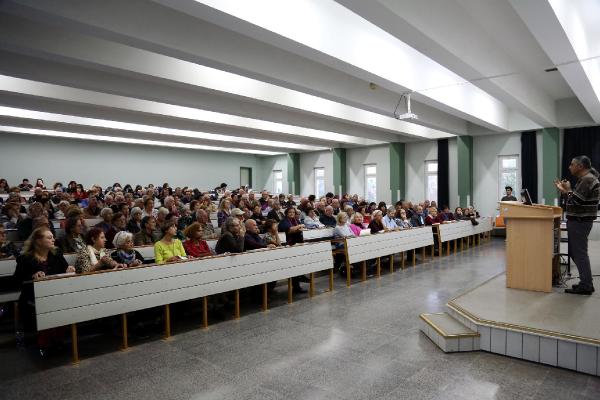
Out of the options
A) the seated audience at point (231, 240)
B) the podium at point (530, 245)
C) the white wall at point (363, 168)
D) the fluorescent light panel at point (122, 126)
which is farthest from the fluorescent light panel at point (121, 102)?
the podium at point (530, 245)

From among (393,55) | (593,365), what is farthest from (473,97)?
(593,365)

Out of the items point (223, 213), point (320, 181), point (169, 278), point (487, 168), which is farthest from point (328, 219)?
point (320, 181)

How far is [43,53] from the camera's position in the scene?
168 inches

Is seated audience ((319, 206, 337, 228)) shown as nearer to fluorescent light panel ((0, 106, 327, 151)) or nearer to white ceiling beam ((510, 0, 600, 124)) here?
white ceiling beam ((510, 0, 600, 124))

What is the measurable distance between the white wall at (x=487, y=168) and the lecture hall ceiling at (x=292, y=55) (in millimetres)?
2621

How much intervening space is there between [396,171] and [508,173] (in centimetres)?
337

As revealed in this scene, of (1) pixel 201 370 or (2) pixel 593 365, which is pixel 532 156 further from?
(1) pixel 201 370

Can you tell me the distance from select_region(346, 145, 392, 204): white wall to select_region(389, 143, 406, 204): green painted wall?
479 mm

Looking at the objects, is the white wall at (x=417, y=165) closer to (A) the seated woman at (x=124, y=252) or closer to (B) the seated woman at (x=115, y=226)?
(B) the seated woman at (x=115, y=226)

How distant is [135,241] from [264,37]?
2922 millimetres

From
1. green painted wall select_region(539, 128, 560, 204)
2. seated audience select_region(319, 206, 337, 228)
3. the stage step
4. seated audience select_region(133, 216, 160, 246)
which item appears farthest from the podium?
green painted wall select_region(539, 128, 560, 204)

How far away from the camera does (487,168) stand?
11.8m

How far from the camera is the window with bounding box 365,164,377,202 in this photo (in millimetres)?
14595

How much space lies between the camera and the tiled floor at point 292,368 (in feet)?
8.60
